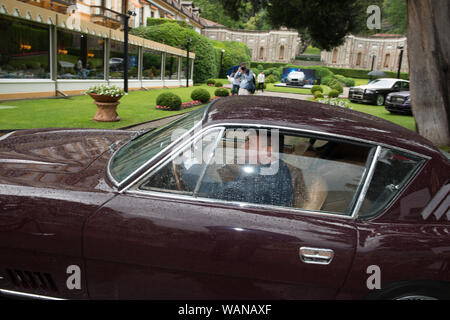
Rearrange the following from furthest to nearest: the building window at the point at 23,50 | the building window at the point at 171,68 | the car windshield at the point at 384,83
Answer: the building window at the point at 171,68 < the car windshield at the point at 384,83 < the building window at the point at 23,50

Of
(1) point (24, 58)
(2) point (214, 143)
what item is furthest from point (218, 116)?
(1) point (24, 58)

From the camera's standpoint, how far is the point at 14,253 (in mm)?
1905

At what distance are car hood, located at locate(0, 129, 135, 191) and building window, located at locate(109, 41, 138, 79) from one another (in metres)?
20.4

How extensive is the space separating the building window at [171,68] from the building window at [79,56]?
9.80 m

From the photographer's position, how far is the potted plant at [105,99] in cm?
1022

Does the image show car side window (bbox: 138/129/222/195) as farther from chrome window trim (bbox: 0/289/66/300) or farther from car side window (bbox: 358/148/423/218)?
car side window (bbox: 358/148/423/218)

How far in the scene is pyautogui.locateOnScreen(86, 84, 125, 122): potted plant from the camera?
10219 mm

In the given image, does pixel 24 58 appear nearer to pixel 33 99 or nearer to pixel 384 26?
pixel 33 99

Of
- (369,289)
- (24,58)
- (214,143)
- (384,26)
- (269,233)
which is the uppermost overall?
(384,26)

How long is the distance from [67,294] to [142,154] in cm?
96

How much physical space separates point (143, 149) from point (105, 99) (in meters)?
8.56

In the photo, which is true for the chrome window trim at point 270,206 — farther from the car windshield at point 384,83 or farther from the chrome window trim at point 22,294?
the car windshield at point 384,83

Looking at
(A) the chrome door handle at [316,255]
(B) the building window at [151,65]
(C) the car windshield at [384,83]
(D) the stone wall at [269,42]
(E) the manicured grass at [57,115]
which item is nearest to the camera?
(A) the chrome door handle at [316,255]

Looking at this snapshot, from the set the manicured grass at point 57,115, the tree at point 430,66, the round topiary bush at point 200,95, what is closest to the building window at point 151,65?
the round topiary bush at point 200,95
